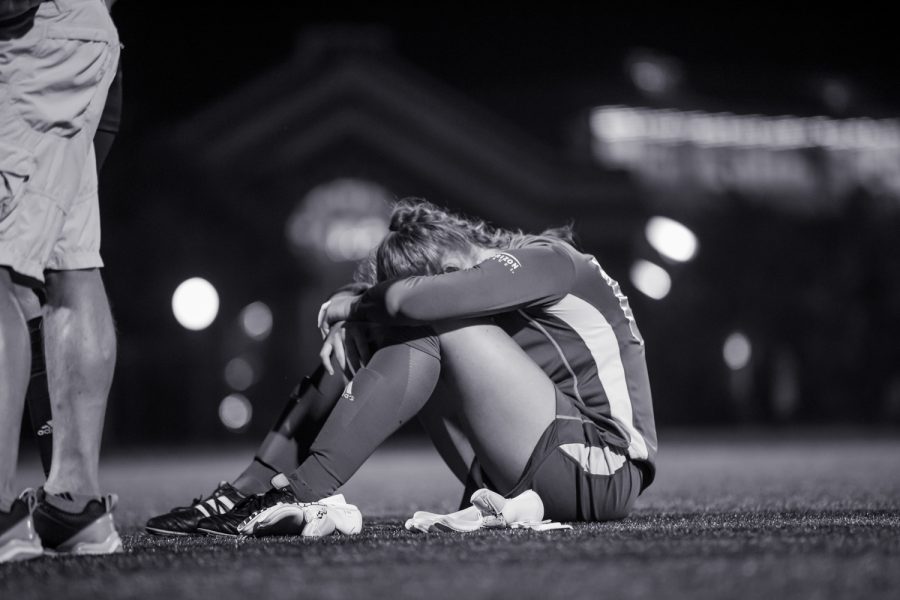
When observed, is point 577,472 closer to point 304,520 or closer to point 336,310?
point 304,520

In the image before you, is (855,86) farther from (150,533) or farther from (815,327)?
(150,533)

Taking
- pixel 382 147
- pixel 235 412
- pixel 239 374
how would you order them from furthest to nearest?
pixel 382 147
pixel 239 374
pixel 235 412

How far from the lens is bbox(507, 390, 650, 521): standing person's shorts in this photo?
2.53 metres

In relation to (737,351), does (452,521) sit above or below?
Answer: above

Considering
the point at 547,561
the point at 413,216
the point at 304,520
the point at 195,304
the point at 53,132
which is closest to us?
the point at 547,561

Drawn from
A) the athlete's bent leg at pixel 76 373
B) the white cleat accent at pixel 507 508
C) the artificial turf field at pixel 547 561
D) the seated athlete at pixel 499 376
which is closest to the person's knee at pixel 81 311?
the athlete's bent leg at pixel 76 373

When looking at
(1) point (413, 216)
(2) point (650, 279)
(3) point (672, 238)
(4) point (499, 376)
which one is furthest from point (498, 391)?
(2) point (650, 279)

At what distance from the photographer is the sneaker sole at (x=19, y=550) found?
197 centimetres

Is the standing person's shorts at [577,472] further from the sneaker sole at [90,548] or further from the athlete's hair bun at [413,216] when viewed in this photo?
the sneaker sole at [90,548]

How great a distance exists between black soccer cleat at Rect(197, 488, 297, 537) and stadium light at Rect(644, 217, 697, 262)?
1310cm

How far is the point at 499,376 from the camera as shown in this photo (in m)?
2.48

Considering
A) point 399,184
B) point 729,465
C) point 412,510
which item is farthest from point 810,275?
point 412,510

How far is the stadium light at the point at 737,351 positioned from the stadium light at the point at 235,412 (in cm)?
694

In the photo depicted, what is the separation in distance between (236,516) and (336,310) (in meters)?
0.60
